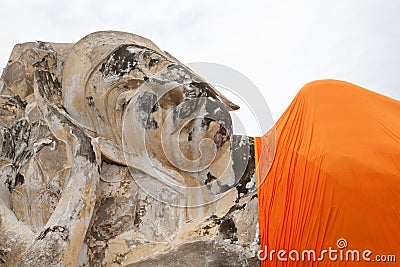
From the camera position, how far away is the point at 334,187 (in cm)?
331

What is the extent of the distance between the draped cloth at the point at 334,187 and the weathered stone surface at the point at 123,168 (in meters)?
0.16

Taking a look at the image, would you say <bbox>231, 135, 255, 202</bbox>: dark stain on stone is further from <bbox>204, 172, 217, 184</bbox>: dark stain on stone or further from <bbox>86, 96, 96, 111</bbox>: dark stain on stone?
<bbox>86, 96, 96, 111</bbox>: dark stain on stone

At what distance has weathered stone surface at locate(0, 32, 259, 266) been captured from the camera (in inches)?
137

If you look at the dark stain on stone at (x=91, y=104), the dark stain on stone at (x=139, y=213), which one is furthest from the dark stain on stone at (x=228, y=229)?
the dark stain on stone at (x=91, y=104)

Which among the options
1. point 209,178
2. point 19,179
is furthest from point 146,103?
point 19,179

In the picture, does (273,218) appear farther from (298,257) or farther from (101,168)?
(101,168)

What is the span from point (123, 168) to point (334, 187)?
1.37 m

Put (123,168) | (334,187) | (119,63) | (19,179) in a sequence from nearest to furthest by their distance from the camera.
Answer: (334,187) < (123,168) < (119,63) < (19,179)

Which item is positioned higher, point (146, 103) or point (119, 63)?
point (119, 63)

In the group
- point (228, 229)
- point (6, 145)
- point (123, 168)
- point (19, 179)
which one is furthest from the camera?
point (6, 145)

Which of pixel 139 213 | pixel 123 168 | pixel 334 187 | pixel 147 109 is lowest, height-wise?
pixel 139 213

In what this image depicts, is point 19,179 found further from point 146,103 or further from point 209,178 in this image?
point 209,178

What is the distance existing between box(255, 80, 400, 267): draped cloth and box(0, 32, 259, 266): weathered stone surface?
0.16 metres

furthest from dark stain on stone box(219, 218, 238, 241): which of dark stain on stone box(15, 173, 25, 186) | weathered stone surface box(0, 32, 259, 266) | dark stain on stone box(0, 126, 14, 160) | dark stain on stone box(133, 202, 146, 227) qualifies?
dark stain on stone box(0, 126, 14, 160)
